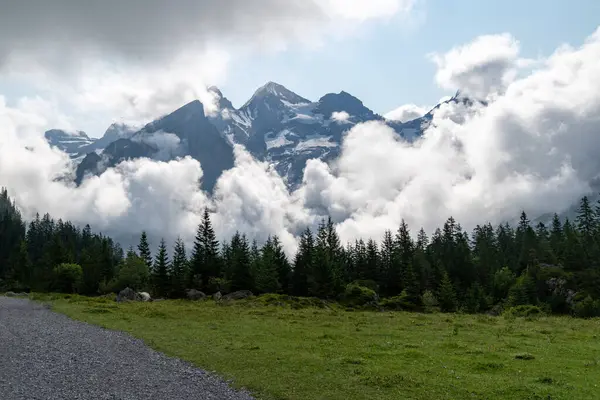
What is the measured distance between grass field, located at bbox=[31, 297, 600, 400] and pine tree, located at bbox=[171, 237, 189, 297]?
57.0 metres

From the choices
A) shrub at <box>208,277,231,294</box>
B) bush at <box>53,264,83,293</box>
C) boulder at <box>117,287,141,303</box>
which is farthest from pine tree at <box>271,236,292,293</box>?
bush at <box>53,264,83,293</box>

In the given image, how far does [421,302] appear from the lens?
105 m

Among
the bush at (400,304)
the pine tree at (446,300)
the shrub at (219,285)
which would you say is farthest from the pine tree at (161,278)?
the pine tree at (446,300)

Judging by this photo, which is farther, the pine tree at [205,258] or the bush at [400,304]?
the pine tree at [205,258]

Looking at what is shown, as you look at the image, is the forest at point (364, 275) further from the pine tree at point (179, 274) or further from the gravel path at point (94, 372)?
the gravel path at point (94, 372)

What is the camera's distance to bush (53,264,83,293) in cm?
12825

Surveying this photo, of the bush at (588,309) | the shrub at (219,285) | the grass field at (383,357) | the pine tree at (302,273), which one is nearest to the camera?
the grass field at (383,357)

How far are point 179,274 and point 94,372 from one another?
9457 centimetres

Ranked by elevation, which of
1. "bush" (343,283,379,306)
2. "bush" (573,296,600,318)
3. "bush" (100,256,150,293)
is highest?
"bush" (100,256,150,293)

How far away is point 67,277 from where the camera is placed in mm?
130125

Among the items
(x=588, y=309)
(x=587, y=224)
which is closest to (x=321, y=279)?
(x=588, y=309)

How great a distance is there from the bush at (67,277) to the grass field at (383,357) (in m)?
95.1

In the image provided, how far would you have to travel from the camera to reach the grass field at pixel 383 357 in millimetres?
19484

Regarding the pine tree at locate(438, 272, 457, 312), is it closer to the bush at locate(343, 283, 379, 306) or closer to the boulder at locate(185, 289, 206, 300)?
the bush at locate(343, 283, 379, 306)
